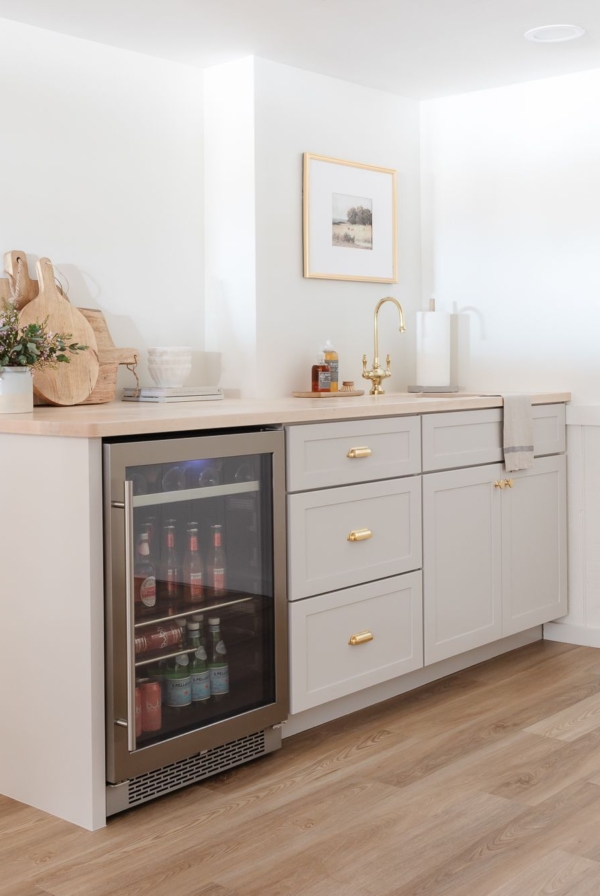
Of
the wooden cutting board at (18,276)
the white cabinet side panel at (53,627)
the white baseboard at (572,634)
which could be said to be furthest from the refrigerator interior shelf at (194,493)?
the white baseboard at (572,634)

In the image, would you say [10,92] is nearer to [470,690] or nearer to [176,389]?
[176,389]

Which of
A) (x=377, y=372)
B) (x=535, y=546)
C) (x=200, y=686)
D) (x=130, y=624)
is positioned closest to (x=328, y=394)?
(x=377, y=372)

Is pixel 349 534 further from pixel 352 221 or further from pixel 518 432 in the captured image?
pixel 352 221

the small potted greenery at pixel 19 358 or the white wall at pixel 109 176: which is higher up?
the white wall at pixel 109 176

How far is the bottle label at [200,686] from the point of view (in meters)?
2.43

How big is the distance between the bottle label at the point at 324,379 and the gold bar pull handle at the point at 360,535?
0.75 metres

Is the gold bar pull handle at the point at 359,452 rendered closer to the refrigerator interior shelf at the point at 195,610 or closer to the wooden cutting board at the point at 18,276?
the refrigerator interior shelf at the point at 195,610

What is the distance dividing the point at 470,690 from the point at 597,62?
2.21m

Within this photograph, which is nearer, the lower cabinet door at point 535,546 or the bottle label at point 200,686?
the bottle label at point 200,686

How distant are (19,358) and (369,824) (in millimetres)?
1400

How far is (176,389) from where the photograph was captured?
3.05 meters

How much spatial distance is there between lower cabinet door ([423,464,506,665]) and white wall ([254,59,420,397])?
2.36 ft

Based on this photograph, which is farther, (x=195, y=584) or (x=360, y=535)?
(x=360, y=535)

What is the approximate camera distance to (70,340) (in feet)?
9.44
